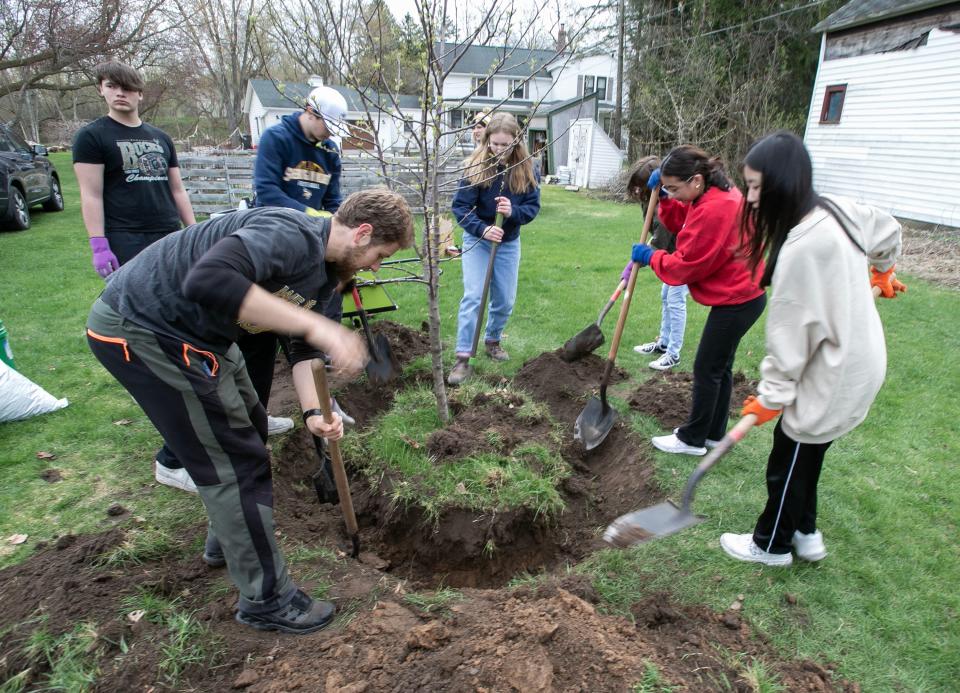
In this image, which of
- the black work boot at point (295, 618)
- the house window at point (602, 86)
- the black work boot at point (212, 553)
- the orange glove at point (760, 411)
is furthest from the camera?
the house window at point (602, 86)

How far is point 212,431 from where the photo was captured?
2.04m

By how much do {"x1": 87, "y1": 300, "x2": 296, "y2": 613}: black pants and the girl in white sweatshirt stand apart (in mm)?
2081

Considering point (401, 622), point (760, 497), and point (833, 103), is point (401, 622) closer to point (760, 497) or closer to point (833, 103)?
point (760, 497)

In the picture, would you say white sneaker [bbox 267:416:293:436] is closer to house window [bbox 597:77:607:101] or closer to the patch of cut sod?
the patch of cut sod

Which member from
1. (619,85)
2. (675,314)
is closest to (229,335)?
(675,314)

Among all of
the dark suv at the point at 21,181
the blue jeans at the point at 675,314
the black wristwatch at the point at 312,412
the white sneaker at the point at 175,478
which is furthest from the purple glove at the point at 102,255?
the dark suv at the point at 21,181

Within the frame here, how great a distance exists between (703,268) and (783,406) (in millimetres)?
1088

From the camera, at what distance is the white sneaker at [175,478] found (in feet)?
10.5

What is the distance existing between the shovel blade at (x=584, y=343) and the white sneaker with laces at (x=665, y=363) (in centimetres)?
59

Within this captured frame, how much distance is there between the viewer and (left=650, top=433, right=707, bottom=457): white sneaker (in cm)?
362

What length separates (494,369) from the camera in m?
4.89

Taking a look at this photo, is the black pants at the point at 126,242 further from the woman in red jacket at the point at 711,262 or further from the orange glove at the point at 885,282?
the orange glove at the point at 885,282

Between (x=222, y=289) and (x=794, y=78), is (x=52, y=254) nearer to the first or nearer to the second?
(x=222, y=289)

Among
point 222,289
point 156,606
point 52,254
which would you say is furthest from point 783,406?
point 52,254
